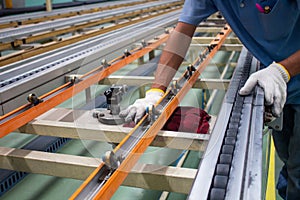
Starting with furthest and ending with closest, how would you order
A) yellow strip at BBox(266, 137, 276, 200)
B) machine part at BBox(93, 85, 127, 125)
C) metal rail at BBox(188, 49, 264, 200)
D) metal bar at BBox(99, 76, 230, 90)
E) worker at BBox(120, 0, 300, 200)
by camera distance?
1. metal bar at BBox(99, 76, 230, 90)
2. yellow strip at BBox(266, 137, 276, 200)
3. machine part at BBox(93, 85, 127, 125)
4. worker at BBox(120, 0, 300, 200)
5. metal rail at BBox(188, 49, 264, 200)

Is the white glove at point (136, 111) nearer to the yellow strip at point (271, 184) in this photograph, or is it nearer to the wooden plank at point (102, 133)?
the wooden plank at point (102, 133)

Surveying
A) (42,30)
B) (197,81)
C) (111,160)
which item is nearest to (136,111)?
(111,160)

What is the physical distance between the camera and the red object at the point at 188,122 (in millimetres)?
1666

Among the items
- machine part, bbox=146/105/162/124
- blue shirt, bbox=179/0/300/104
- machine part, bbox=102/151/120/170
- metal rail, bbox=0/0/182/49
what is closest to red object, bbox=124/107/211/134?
machine part, bbox=146/105/162/124

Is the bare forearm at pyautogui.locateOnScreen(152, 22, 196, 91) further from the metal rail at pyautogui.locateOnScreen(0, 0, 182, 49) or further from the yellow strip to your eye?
the metal rail at pyautogui.locateOnScreen(0, 0, 182, 49)

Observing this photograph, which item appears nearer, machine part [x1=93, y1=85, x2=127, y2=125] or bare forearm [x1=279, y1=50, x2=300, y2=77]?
bare forearm [x1=279, y1=50, x2=300, y2=77]

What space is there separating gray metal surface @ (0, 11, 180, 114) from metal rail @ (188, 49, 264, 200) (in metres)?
1.09

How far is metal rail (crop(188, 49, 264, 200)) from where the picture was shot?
2.59ft

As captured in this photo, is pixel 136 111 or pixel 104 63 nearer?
pixel 136 111

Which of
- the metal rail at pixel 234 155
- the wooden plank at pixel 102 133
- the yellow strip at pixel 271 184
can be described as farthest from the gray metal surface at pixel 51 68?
the yellow strip at pixel 271 184

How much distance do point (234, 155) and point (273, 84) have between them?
1.50ft

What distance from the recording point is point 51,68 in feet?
7.09

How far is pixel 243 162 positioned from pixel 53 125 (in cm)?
94

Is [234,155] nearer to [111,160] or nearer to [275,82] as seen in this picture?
[111,160]
